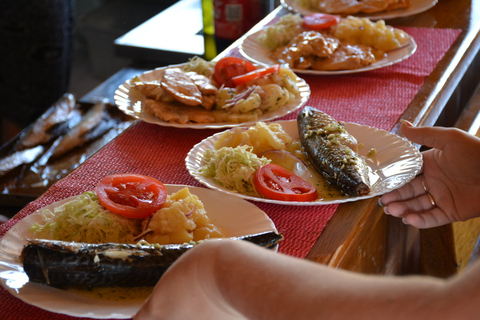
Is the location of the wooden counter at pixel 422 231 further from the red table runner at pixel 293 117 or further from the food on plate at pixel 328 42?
the food on plate at pixel 328 42

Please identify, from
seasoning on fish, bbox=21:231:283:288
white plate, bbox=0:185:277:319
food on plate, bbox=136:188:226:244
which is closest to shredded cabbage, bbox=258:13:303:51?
white plate, bbox=0:185:277:319

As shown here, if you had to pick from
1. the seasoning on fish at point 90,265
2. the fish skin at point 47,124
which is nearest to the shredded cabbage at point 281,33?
the fish skin at point 47,124

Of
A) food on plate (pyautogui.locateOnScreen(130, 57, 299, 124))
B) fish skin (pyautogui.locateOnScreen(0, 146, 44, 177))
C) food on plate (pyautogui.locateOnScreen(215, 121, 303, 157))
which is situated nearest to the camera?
food on plate (pyautogui.locateOnScreen(215, 121, 303, 157))

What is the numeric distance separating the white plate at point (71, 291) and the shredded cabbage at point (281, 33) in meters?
1.28

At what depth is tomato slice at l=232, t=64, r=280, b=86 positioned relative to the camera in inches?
77.2

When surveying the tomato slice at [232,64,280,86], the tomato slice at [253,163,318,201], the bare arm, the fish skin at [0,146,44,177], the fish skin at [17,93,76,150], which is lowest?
the fish skin at [0,146,44,177]

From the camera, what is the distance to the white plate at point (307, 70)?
226 cm

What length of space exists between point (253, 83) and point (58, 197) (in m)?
0.82

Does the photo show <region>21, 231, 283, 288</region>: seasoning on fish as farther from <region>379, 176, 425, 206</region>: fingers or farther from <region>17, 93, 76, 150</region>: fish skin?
<region>17, 93, 76, 150</region>: fish skin

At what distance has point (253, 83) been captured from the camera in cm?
199

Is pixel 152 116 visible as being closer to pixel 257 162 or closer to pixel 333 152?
pixel 257 162

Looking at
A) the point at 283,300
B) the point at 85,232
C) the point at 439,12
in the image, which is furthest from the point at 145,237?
the point at 439,12

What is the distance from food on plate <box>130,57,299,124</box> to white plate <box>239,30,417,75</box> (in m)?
0.30

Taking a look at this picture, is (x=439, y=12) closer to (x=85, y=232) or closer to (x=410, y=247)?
(x=410, y=247)
